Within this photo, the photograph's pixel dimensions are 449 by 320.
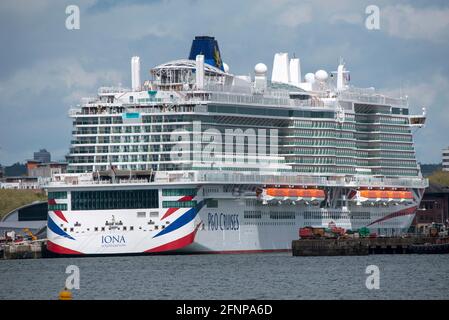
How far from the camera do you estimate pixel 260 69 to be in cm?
13625

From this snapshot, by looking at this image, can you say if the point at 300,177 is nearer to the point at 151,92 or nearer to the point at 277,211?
the point at 277,211

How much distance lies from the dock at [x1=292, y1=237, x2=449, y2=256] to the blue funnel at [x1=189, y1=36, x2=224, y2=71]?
19654mm

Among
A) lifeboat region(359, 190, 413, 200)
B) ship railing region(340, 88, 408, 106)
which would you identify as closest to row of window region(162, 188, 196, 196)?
lifeboat region(359, 190, 413, 200)

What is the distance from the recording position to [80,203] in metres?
117

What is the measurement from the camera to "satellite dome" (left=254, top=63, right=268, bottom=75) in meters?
136

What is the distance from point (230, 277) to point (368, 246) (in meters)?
33.3

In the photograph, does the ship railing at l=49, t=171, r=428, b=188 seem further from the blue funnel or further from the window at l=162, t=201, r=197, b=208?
the blue funnel

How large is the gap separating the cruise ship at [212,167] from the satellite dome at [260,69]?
0.41 feet

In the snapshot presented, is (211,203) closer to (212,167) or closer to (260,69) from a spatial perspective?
(212,167)

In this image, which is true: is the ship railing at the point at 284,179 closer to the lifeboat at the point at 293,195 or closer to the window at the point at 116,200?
the lifeboat at the point at 293,195

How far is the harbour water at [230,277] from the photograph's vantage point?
79.9m
